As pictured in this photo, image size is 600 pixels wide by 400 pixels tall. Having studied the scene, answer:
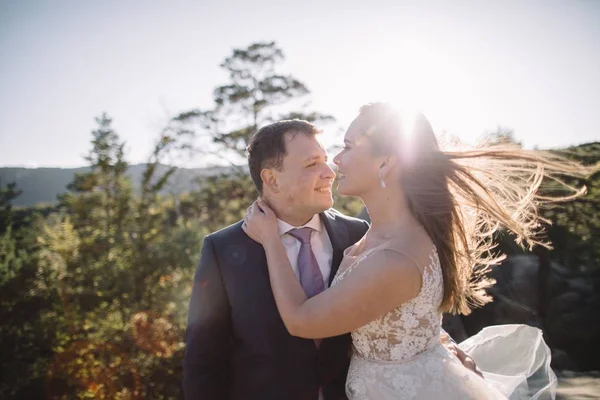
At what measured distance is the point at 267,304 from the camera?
2369mm

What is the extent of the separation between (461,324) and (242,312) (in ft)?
21.0

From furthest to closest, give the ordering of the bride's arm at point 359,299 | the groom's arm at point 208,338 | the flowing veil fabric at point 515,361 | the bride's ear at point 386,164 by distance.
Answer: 1. the flowing veil fabric at point 515,361
2. the groom's arm at point 208,338
3. the bride's ear at point 386,164
4. the bride's arm at point 359,299

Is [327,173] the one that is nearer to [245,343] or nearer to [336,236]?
[336,236]

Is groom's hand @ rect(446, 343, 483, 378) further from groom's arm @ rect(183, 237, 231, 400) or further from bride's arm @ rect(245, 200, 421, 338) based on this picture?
groom's arm @ rect(183, 237, 231, 400)

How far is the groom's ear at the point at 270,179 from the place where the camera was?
2717 millimetres

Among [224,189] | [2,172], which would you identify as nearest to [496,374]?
[224,189]

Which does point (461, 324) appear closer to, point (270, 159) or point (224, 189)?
point (270, 159)

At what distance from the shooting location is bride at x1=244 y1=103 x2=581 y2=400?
77.9 inches

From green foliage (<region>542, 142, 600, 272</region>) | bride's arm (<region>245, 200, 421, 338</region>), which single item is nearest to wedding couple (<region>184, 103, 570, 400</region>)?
bride's arm (<region>245, 200, 421, 338</region>)

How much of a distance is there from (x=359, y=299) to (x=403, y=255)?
322 millimetres

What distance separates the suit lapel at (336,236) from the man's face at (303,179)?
0.54 feet

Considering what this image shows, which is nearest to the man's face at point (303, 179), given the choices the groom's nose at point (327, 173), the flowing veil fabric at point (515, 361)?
the groom's nose at point (327, 173)

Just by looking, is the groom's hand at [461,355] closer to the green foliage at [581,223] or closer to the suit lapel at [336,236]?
the suit lapel at [336,236]

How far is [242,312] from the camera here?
2396 millimetres
